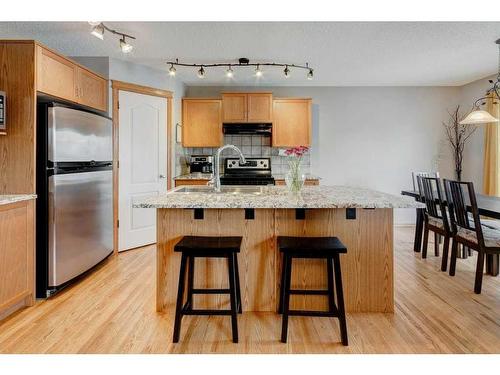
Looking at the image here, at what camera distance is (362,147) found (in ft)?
18.2

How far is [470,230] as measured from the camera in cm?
287

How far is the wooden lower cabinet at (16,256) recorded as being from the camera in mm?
2252

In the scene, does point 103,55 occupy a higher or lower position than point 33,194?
higher

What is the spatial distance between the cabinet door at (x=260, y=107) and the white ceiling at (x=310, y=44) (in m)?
0.37

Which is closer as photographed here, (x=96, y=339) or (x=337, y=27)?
(x=96, y=339)

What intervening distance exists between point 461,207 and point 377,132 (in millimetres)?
2898

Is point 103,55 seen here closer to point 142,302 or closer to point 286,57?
point 286,57

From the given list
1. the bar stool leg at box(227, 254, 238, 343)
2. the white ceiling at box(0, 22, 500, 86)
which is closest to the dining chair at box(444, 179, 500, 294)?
the white ceiling at box(0, 22, 500, 86)

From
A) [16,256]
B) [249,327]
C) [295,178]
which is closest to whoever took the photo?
[249,327]

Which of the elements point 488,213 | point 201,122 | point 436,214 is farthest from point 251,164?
point 488,213

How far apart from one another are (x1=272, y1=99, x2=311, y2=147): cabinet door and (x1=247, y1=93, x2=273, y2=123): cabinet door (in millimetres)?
114

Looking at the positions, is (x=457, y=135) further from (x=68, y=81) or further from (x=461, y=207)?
(x=68, y=81)

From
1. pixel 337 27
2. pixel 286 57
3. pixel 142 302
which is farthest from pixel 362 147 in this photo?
pixel 142 302

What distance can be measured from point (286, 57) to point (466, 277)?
3007 millimetres
